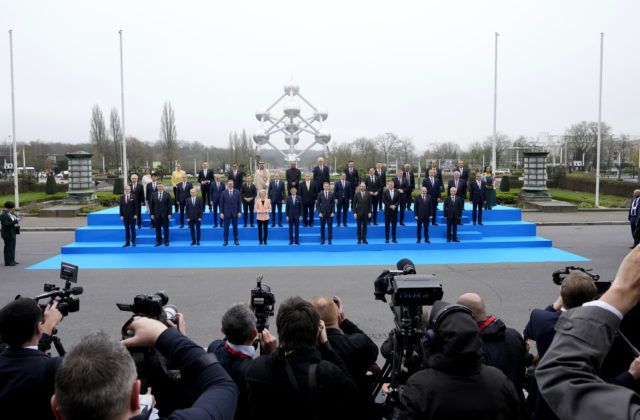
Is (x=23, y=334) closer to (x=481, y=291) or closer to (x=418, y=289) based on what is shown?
(x=418, y=289)

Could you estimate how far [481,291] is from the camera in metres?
10.4

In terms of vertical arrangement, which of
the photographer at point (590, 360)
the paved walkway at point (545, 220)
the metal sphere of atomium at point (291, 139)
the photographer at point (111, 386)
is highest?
the metal sphere of atomium at point (291, 139)

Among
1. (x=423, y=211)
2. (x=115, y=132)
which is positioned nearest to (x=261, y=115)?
(x=423, y=211)

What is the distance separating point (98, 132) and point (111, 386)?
72.3 m

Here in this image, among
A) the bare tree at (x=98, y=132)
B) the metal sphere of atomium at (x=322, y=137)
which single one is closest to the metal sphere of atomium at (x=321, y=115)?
the metal sphere of atomium at (x=322, y=137)

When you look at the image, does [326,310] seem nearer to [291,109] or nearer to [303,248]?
[303,248]

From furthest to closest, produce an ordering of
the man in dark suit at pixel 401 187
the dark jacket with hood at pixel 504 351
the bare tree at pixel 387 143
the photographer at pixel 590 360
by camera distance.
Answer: the bare tree at pixel 387 143 → the man in dark suit at pixel 401 187 → the dark jacket with hood at pixel 504 351 → the photographer at pixel 590 360

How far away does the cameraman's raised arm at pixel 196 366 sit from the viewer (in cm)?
205

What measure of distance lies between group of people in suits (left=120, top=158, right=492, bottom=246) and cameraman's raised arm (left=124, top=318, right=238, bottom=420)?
13.8 m

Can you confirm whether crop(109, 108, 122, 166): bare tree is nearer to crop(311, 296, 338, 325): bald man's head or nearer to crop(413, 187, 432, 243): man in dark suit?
crop(413, 187, 432, 243): man in dark suit

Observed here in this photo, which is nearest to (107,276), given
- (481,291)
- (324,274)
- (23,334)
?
(324,274)

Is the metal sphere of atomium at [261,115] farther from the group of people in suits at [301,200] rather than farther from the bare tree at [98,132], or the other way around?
the bare tree at [98,132]

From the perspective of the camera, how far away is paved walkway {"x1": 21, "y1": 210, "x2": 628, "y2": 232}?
22.2 metres

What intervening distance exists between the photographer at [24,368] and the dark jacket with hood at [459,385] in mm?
2160
